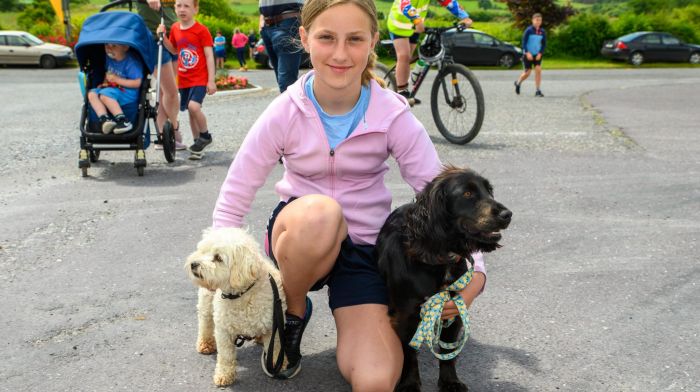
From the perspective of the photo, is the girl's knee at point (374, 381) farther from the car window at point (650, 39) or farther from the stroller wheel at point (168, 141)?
the car window at point (650, 39)

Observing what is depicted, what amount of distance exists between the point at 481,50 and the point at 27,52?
19466mm

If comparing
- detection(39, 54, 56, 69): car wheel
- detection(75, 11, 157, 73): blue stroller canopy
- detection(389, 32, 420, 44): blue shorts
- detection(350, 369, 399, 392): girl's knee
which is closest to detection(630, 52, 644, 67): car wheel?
detection(39, 54, 56, 69): car wheel

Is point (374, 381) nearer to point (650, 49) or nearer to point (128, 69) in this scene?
point (128, 69)

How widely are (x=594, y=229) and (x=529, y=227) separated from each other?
0.48 m

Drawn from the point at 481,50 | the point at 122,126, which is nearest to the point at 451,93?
the point at 122,126

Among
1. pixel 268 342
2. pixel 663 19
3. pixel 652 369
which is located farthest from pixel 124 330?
pixel 663 19

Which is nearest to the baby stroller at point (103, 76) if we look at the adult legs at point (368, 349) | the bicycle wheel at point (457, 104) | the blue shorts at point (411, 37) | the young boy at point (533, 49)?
the blue shorts at point (411, 37)

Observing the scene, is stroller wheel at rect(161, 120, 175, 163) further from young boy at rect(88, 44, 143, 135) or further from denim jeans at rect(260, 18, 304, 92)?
denim jeans at rect(260, 18, 304, 92)

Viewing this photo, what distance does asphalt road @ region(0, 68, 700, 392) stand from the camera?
10.3ft

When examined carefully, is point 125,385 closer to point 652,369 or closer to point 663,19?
point 652,369

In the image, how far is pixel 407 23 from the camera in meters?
8.30

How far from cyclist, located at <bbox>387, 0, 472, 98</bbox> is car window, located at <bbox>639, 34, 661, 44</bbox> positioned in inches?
1128

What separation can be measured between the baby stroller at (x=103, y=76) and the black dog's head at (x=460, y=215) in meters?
4.77

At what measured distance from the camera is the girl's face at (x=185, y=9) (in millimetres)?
7625
